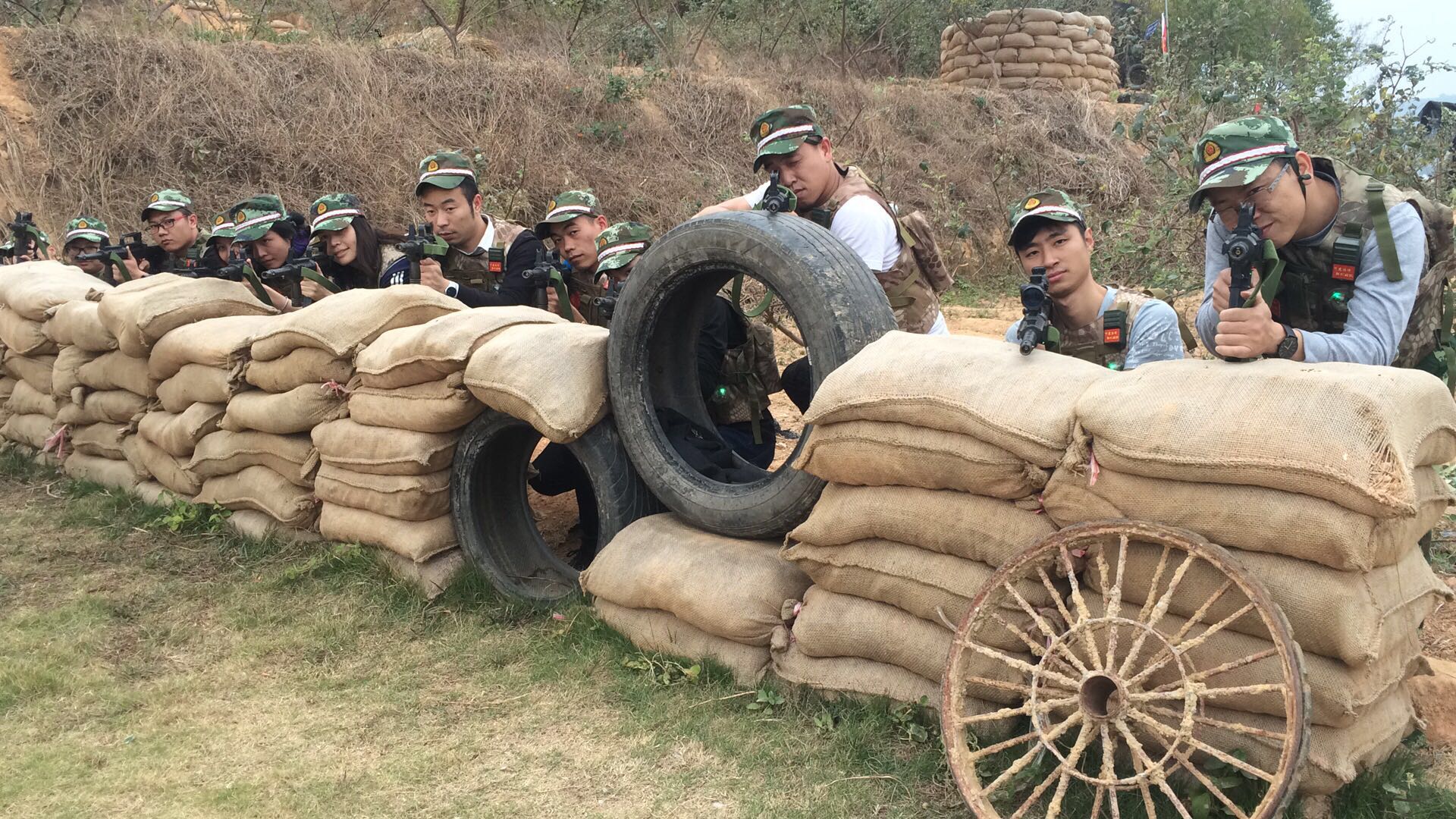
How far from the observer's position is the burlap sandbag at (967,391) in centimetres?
271

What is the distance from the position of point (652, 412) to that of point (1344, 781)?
7.65 ft

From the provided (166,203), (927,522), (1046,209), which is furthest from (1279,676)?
(166,203)

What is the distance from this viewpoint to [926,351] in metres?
3.03

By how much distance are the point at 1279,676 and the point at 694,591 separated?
5.54 ft

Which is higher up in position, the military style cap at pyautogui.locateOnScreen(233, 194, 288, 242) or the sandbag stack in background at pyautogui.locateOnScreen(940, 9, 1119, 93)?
the sandbag stack in background at pyautogui.locateOnScreen(940, 9, 1119, 93)

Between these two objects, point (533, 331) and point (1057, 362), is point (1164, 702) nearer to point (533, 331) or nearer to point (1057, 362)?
point (1057, 362)

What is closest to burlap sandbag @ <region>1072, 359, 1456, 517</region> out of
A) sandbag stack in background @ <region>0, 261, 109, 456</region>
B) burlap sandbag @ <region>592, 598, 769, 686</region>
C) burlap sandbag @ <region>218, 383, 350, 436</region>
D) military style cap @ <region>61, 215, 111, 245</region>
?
burlap sandbag @ <region>592, 598, 769, 686</region>

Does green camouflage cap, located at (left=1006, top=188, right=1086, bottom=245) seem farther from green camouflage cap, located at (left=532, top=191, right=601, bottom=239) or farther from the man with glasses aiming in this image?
green camouflage cap, located at (left=532, top=191, right=601, bottom=239)

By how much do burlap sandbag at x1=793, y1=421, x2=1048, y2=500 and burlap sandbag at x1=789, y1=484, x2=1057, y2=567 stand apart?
33 millimetres

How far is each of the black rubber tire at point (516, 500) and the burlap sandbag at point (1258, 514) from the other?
174 centimetres

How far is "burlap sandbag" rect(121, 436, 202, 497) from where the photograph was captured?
18.1 feet

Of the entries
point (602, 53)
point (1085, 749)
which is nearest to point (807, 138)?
point (1085, 749)

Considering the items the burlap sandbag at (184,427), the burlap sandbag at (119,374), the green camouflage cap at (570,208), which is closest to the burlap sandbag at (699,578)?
the green camouflage cap at (570,208)

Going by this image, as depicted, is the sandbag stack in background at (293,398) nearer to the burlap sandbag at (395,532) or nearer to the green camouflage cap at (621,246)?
the burlap sandbag at (395,532)
